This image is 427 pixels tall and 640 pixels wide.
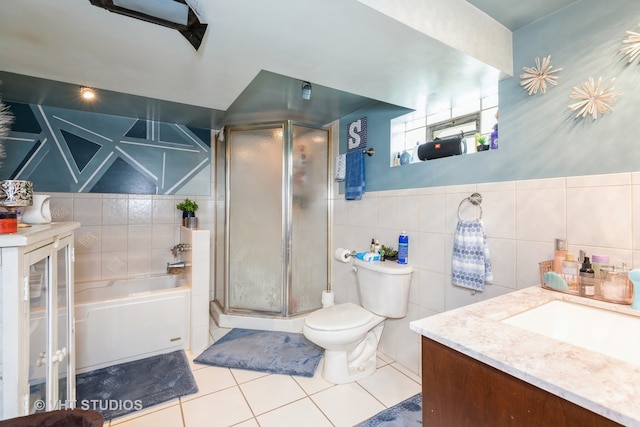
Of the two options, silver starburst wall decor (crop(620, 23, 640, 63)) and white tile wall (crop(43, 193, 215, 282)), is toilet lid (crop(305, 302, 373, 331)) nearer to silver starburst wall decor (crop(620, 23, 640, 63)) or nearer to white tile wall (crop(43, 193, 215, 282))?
silver starburst wall decor (crop(620, 23, 640, 63))

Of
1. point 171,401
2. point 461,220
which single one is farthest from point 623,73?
point 171,401

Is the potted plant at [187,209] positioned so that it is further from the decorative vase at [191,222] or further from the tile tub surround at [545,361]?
the tile tub surround at [545,361]

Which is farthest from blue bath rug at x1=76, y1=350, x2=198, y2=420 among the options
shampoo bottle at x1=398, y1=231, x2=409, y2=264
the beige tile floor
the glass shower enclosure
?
shampoo bottle at x1=398, y1=231, x2=409, y2=264

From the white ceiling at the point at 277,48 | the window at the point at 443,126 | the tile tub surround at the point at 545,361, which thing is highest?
the white ceiling at the point at 277,48

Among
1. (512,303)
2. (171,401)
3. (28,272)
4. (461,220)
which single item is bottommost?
(171,401)

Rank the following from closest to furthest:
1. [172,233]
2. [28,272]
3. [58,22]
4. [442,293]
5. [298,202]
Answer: [28,272]
[58,22]
[442,293]
[298,202]
[172,233]

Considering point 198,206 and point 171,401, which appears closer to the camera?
point 171,401

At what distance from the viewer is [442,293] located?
6.03 ft

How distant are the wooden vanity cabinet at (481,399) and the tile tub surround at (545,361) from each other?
0.09 feet

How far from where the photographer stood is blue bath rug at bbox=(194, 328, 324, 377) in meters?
2.06

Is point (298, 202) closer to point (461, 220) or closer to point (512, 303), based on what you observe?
point (461, 220)

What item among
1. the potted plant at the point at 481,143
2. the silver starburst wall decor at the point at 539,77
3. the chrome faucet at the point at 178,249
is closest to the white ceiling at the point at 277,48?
the silver starburst wall decor at the point at 539,77

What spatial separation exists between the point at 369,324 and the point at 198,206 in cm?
226

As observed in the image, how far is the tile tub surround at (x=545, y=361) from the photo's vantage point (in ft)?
1.67
